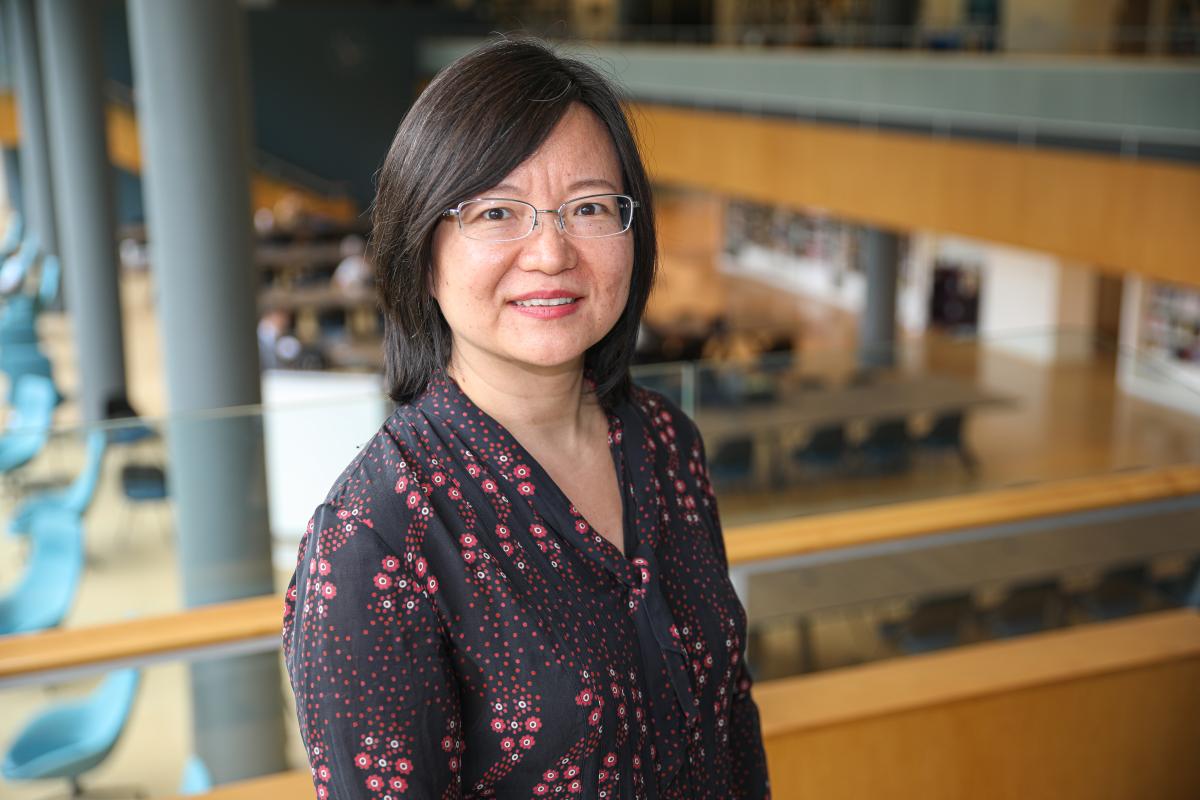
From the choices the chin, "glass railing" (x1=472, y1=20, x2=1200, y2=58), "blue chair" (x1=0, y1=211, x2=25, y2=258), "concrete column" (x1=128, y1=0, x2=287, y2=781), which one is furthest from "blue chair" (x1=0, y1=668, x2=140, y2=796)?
"blue chair" (x1=0, y1=211, x2=25, y2=258)

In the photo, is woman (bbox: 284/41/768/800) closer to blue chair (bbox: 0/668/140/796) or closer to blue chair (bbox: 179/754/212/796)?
blue chair (bbox: 179/754/212/796)

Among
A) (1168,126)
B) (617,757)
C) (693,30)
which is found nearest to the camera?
(617,757)

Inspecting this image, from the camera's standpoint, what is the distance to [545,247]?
1173 millimetres

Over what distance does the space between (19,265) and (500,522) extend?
51.5ft

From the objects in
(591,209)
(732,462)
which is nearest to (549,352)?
(591,209)

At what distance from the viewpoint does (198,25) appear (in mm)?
4008

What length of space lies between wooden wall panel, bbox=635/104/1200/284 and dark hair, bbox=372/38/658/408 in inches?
208

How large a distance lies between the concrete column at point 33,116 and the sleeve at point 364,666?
1463 centimetres

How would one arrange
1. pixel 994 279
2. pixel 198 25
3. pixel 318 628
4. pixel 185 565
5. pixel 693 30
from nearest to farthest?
pixel 318 628
pixel 185 565
pixel 198 25
pixel 693 30
pixel 994 279

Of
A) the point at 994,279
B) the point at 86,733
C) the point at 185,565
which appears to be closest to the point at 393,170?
the point at 86,733

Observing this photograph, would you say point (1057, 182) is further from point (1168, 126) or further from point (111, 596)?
point (111, 596)

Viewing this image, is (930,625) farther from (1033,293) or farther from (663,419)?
(1033,293)

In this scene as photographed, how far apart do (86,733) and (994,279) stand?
1356 cm

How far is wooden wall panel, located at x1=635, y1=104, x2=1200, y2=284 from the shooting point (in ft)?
25.8
